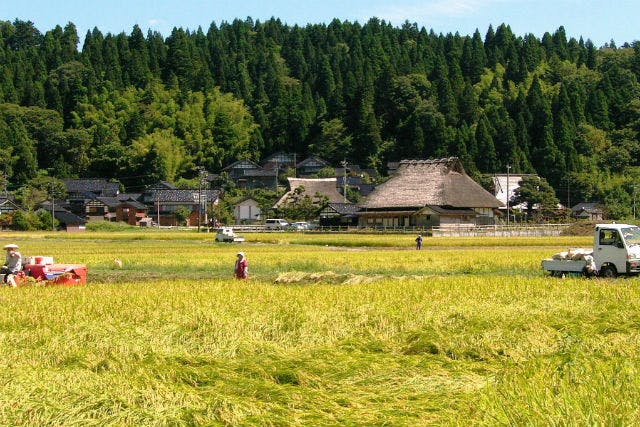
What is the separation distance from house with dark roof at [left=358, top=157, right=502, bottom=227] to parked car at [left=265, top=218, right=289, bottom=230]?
5321mm

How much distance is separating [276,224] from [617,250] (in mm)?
37341

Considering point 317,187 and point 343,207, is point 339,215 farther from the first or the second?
point 317,187

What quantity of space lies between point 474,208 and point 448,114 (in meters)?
27.1

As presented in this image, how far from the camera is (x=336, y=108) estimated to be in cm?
7800

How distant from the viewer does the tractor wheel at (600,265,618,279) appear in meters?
14.3

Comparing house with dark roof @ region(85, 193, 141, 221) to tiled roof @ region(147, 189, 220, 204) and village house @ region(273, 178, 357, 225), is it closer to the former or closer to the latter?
tiled roof @ region(147, 189, 220, 204)

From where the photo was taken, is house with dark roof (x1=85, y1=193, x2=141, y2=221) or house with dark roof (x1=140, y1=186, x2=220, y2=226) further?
house with dark roof (x1=85, y1=193, x2=141, y2=221)

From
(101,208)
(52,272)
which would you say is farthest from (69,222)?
(52,272)

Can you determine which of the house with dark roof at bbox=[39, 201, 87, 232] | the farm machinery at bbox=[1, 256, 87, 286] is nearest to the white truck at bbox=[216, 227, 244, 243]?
the farm machinery at bbox=[1, 256, 87, 286]

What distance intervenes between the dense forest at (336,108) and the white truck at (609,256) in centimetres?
3930

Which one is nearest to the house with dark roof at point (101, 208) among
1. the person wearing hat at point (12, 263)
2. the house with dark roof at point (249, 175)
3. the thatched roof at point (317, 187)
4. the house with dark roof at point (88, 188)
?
the house with dark roof at point (88, 188)

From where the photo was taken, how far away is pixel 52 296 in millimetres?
9969

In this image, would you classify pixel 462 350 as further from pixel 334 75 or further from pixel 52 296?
pixel 334 75

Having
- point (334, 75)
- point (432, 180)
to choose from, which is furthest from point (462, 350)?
point (334, 75)
